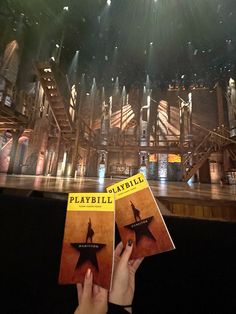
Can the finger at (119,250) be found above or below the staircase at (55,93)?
below

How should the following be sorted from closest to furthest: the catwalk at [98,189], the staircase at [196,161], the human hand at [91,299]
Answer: the human hand at [91,299] < the catwalk at [98,189] < the staircase at [196,161]

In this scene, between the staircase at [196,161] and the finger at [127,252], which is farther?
the staircase at [196,161]

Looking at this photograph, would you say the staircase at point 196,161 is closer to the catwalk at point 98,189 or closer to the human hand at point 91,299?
the catwalk at point 98,189

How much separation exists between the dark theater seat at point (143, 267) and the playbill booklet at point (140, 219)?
0.31 meters

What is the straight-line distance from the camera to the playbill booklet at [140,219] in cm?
109

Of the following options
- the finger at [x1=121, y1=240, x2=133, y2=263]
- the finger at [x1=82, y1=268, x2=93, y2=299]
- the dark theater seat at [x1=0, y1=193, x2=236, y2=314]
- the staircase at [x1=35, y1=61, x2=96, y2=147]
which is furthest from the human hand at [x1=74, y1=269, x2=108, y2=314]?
the staircase at [x1=35, y1=61, x2=96, y2=147]

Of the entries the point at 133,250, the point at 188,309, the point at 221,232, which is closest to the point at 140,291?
the point at 188,309

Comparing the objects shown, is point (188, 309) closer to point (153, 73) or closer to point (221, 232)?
point (221, 232)

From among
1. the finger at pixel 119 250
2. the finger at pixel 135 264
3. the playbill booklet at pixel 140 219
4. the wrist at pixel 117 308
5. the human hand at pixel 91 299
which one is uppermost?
the playbill booklet at pixel 140 219

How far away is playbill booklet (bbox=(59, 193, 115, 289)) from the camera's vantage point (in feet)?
3.39

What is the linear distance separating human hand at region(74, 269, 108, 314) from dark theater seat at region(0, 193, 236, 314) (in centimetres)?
45

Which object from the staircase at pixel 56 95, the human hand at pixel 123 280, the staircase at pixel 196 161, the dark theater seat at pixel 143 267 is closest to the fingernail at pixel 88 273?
the human hand at pixel 123 280

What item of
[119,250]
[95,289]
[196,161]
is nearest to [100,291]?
[95,289]

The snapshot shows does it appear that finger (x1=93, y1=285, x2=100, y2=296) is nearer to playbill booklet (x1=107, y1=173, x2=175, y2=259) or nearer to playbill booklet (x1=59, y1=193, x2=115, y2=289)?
playbill booklet (x1=59, y1=193, x2=115, y2=289)
